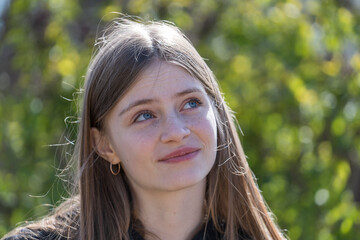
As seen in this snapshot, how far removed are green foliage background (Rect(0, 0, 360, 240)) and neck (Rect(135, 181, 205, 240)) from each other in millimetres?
1387

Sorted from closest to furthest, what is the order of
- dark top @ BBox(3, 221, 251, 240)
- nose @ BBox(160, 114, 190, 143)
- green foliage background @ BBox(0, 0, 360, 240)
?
nose @ BBox(160, 114, 190, 143) → dark top @ BBox(3, 221, 251, 240) → green foliage background @ BBox(0, 0, 360, 240)

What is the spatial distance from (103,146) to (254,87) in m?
1.81

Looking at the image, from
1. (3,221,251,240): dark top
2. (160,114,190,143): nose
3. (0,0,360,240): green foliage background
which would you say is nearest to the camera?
(160,114,190,143): nose

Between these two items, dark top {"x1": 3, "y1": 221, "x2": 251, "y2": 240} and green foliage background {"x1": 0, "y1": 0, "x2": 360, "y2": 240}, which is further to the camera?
green foliage background {"x1": 0, "y1": 0, "x2": 360, "y2": 240}

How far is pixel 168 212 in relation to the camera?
2.72 metres

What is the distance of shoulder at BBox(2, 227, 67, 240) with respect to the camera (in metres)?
2.71

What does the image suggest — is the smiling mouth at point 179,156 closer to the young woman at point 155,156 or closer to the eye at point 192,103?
the young woman at point 155,156

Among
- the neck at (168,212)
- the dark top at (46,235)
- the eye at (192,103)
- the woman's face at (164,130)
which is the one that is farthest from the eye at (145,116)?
the dark top at (46,235)

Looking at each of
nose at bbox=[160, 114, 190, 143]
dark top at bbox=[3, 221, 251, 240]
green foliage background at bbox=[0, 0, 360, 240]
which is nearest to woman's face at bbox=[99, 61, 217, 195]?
nose at bbox=[160, 114, 190, 143]

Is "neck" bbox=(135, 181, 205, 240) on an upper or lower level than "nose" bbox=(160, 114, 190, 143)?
lower

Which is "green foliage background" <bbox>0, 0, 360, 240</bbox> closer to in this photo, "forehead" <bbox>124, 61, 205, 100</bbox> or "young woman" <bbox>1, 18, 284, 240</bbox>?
"young woman" <bbox>1, 18, 284, 240</bbox>

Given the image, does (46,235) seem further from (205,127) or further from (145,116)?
(205,127)

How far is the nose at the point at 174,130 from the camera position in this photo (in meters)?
2.55

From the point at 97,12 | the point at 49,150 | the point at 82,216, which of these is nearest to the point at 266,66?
the point at 97,12
